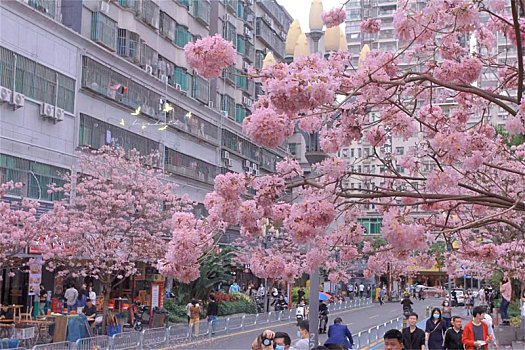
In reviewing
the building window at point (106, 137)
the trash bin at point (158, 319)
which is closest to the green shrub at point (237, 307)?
the trash bin at point (158, 319)

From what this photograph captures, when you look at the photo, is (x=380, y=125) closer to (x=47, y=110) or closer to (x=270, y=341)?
(x=270, y=341)

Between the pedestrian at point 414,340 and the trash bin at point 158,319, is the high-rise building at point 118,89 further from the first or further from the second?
the pedestrian at point 414,340

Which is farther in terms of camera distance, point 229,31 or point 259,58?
point 259,58

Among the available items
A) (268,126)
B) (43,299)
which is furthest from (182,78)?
(268,126)

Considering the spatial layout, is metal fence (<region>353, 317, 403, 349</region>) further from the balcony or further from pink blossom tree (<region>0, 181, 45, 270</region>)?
the balcony

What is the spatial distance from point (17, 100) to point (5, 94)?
663mm

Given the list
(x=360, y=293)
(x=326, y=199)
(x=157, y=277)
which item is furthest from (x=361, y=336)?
(x=360, y=293)

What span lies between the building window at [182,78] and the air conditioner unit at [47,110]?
13214 mm

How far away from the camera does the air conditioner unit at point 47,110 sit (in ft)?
95.2

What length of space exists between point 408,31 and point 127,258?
19.8m

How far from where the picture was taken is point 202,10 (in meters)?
45.5

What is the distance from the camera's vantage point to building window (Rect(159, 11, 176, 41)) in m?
40.3

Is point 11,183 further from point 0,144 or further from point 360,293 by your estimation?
point 360,293

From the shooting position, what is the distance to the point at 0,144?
1043 inches
